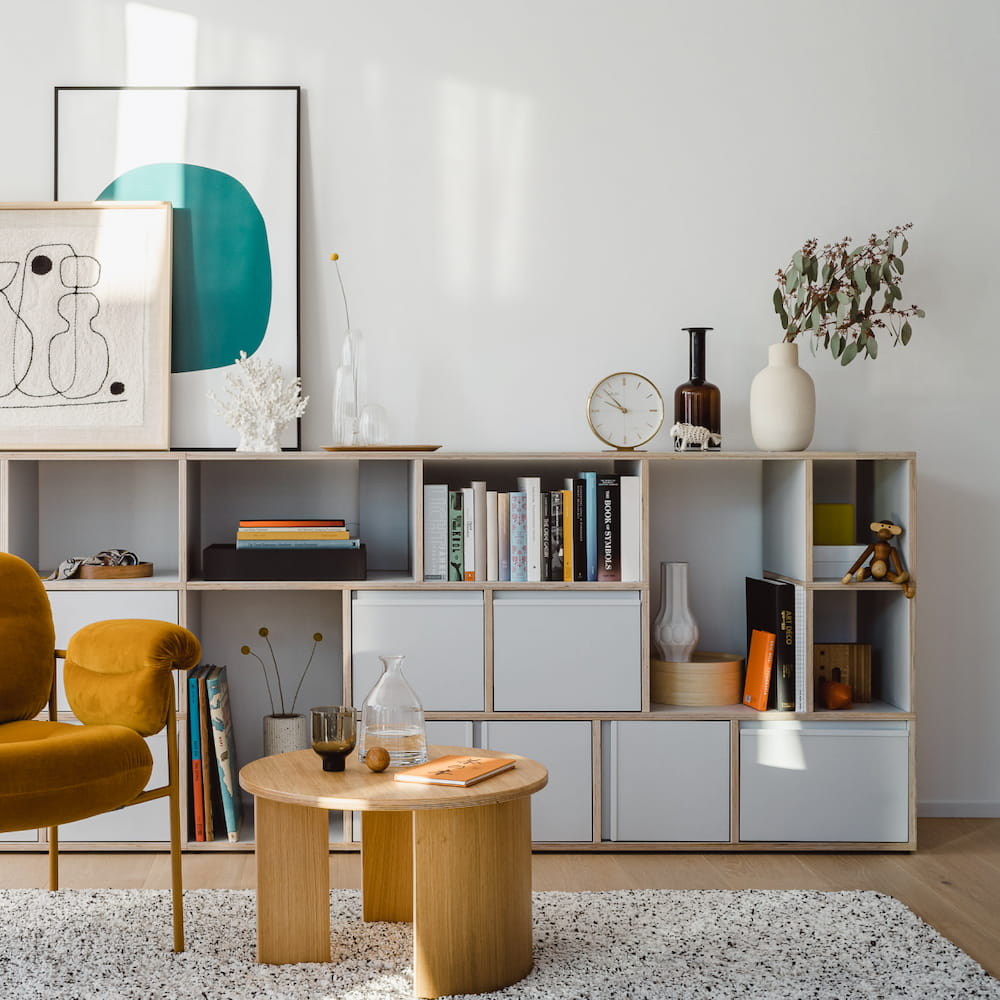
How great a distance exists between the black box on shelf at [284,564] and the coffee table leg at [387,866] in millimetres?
850

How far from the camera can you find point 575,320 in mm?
3436

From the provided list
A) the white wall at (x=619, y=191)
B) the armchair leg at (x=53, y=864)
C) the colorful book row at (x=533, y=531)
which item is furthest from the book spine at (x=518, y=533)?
the armchair leg at (x=53, y=864)

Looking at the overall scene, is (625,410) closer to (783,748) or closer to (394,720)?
(783,748)

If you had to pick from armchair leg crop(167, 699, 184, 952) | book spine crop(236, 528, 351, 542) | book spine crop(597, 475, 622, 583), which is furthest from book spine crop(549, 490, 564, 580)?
armchair leg crop(167, 699, 184, 952)

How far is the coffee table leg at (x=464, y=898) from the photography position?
6.84 feet

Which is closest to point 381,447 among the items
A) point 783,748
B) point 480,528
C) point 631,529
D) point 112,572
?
point 480,528

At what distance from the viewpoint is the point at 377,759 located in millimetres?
2258

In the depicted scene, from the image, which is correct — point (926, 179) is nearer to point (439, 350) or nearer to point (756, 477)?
point (756, 477)

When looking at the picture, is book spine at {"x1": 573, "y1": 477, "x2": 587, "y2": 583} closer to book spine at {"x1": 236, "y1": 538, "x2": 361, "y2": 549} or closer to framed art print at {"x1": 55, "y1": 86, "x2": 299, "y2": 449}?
book spine at {"x1": 236, "y1": 538, "x2": 361, "y2": 549}

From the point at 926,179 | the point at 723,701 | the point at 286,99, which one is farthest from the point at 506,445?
the point at 926,179

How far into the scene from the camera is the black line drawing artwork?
332cm

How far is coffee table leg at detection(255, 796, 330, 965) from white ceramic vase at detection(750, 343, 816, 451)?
5.58ft

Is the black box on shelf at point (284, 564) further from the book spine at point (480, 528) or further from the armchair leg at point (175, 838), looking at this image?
the armchair leg at point (175, 838)

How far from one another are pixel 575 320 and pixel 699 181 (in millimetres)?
583
